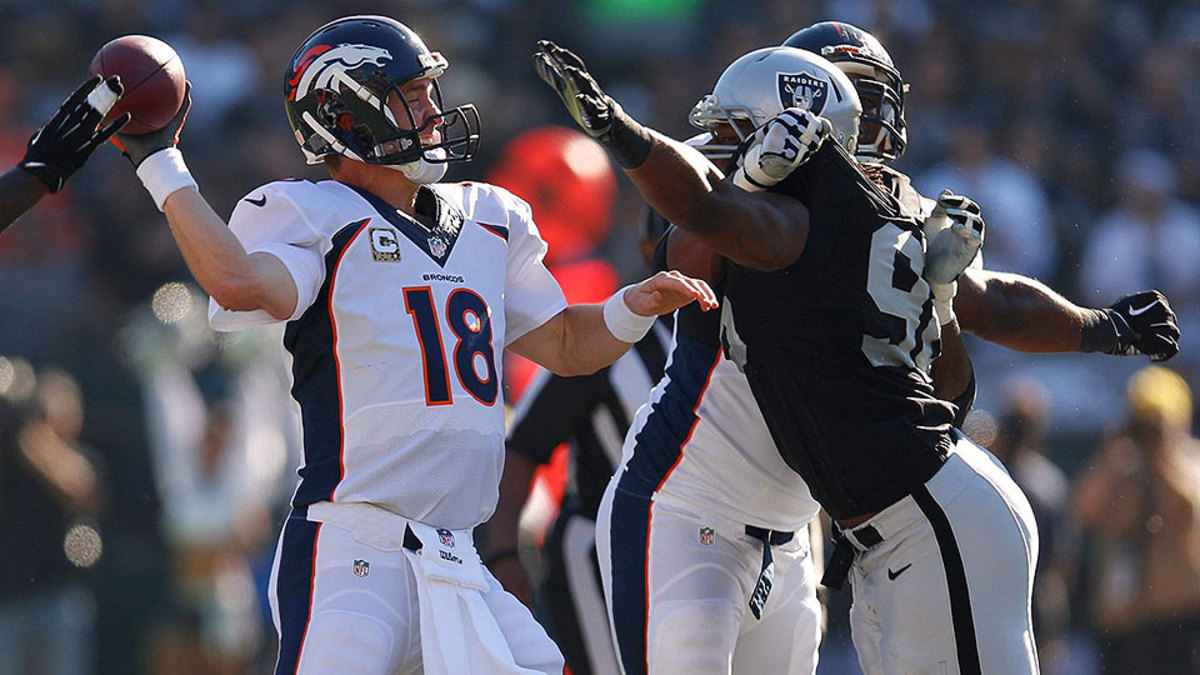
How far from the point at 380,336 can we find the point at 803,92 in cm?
118

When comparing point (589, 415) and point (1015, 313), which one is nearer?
point (1015, 313)

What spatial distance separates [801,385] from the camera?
156 inches

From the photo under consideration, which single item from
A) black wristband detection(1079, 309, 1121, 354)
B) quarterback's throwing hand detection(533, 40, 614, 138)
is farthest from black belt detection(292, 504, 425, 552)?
black wristband detection(1079, 309, 1121, 354)

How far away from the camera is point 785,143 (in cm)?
373

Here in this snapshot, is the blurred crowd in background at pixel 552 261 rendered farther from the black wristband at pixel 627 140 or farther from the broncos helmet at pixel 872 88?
the black wristband at pixel 627 140

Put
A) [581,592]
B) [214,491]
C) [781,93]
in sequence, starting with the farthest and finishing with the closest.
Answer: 1. [214,491]
2. [581,592]
3. [781,93]

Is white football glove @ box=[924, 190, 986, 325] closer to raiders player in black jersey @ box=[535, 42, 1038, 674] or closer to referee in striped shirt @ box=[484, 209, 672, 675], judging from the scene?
raiders player in black jersey @ box=[535, 42, 1038, 674]

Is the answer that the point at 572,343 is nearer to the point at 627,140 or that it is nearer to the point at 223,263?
the point at 627,140

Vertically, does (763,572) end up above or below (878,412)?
below

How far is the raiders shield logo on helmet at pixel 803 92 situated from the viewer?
13.7ft

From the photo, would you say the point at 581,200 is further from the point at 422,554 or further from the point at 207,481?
the point at 422,554

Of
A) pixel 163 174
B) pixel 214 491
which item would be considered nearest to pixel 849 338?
pixel 163 174

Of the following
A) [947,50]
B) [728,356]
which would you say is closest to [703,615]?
[728,356]

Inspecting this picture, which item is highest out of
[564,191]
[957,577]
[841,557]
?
[957,577]
